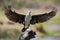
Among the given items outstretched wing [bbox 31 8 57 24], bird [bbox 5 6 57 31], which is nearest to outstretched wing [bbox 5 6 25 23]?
bird [bbox 5 6 57 31]

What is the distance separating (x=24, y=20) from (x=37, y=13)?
0.57 ft

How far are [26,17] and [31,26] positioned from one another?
0.12 metres

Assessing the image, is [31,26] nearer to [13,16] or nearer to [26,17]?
[26,17]

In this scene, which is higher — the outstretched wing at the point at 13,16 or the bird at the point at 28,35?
the outstretched wing at the point at 13,16

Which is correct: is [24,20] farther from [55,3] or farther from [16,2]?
[55,3]

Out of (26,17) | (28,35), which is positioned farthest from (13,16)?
(28,35)

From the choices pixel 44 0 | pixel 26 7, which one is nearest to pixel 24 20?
pixel 26 7

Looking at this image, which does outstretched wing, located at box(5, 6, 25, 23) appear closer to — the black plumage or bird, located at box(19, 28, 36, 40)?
the black plumage

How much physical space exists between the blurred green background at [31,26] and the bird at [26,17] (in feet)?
0.11

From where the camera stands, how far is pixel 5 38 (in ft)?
8.57

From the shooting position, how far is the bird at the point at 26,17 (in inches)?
103

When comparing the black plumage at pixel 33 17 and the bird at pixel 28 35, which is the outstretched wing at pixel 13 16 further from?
the bird at pixel 28 35

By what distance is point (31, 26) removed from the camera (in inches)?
Answer: 103

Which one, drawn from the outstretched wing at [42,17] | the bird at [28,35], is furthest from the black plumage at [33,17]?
the bird at [28,35]
